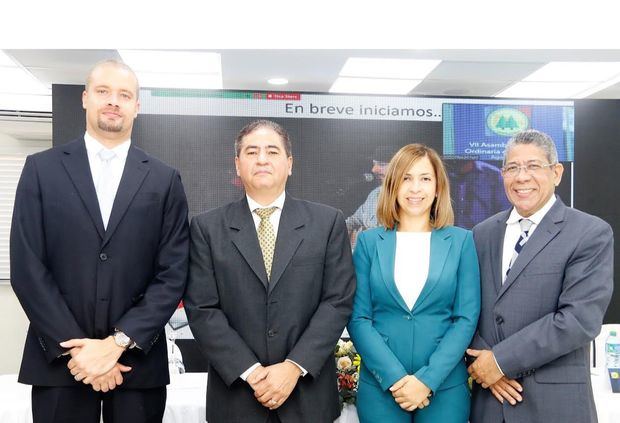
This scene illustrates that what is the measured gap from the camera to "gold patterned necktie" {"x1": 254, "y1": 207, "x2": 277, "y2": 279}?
2.18 metres

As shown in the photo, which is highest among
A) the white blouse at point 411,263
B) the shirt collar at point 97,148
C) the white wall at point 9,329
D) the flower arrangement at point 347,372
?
the shirt collar at point 97,148

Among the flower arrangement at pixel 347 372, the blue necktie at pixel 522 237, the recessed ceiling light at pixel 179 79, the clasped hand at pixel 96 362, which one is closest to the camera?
the clasped hand at pixel 96 362

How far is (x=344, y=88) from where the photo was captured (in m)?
7.29

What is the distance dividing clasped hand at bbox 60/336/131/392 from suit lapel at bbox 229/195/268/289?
514mm

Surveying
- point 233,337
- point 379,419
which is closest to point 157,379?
point 233,337

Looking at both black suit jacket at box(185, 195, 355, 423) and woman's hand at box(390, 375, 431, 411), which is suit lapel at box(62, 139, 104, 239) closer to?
black suit jacket at box(185, 195, 355, 423)

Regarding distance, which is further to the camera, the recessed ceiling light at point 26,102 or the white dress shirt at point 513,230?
the recessed ceiling light at point 26,102

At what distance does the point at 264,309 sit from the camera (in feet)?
6.95

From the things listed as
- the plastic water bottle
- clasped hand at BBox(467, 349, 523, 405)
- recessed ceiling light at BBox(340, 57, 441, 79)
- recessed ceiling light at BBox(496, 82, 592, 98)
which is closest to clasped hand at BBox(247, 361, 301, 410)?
clasped hand at BBox(467, 349, 523, 405)

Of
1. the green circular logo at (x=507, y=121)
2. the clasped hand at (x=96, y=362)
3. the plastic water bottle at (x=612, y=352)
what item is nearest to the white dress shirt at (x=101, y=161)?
the clasped hand at (x=96, y=362)

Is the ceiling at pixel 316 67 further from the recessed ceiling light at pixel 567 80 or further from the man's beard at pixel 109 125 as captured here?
the man's beard at pixel 109 125

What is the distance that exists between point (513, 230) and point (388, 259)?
525 mm

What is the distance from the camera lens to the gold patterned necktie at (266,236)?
7.14 ft
